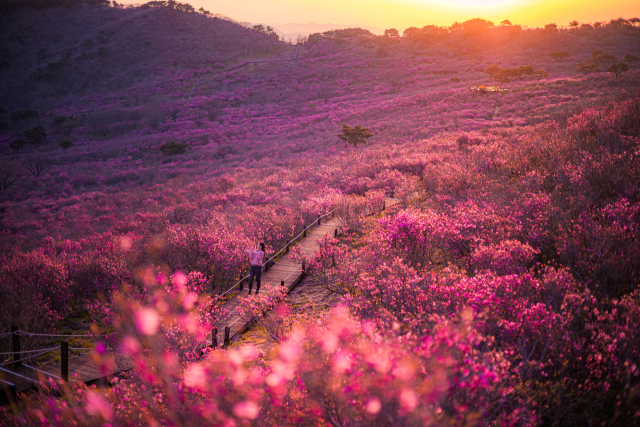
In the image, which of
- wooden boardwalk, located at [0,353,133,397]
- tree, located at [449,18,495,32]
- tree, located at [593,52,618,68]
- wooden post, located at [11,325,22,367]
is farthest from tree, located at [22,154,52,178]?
tree, located at [449,18,495,32]

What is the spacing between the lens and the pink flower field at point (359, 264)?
351 centimetres

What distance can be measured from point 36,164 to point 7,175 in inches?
220

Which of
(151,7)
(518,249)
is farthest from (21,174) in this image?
(151,7)

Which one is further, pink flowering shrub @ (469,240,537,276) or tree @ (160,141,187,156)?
tree @ (160,141,187,156)

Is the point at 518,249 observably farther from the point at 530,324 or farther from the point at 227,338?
the point at 227,338

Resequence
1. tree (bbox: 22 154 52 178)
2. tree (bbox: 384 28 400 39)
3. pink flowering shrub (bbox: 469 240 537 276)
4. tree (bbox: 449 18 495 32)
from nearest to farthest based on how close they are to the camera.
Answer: pink flowering shrub (bbox: 469 240 537 276) < tree (bbox: 22 154 52 178) < tree (bbox: 449 18 495 32) < tree (bbox: 384 28 400 39)

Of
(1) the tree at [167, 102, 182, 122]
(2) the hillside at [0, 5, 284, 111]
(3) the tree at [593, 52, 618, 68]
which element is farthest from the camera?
(2) the hillside at [0, 5, 284, 111]

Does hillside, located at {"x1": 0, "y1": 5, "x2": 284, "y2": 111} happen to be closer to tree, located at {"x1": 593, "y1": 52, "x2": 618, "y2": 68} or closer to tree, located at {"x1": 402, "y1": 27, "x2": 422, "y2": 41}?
tree, located at {"x1": 402, "y1": 27, "x2": 422, "y2": 41}

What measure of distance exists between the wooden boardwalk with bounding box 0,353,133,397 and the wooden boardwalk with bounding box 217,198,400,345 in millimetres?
1893

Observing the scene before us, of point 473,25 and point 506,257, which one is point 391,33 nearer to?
point 473,25

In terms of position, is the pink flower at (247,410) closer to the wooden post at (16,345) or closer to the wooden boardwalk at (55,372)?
the wooden boardwalk at (55,372)

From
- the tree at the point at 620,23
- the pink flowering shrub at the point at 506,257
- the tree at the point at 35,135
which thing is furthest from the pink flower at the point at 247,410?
the tree at the point at 620,23

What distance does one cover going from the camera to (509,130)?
2084 cm

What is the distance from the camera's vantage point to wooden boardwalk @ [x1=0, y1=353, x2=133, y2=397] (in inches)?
224
